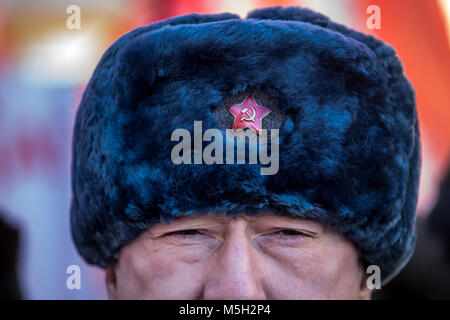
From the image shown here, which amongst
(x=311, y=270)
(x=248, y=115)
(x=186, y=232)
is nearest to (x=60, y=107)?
(x=186, y=232)

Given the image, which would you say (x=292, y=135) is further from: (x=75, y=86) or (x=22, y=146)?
(x=22, y=146)

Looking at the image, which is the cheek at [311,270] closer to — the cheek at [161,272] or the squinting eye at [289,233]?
the squinting eye at [289,233]

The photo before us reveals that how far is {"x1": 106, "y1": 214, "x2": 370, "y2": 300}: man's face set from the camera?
151 centimetres

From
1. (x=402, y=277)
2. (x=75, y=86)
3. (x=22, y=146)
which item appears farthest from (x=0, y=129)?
(x=402, y=277)

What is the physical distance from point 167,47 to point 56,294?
1.70 meters

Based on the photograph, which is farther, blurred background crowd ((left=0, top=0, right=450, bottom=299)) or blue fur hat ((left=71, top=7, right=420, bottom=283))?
blurred background crowd ((left=0, top=0, right=450, bottom=299))

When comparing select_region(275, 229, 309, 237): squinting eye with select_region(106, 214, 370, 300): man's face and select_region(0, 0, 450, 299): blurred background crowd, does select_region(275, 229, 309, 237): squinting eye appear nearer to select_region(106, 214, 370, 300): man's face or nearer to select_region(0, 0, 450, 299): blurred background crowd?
select_region(106, 214, 370, 300): man's face

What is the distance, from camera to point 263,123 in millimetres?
1492

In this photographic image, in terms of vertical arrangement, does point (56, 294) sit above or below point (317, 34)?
below

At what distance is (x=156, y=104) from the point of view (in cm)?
150

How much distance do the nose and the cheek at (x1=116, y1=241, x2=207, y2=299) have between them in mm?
52


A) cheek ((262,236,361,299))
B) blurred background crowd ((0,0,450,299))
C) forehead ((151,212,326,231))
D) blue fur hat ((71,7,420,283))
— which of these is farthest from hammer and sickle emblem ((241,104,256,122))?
blurred background crowd ((0,0,450,299))

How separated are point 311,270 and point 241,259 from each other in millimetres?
213

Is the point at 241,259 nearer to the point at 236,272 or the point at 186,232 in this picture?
the point at 236,272
